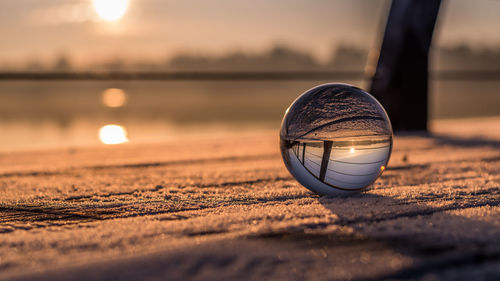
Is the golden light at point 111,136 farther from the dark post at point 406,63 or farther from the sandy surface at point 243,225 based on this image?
the sandy surface at point 243,225

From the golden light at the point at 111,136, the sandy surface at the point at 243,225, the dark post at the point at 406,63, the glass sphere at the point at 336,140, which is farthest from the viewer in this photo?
the golden light at the point at 111,136

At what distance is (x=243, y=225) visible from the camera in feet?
3.10

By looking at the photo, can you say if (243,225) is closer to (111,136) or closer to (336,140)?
(336,140)

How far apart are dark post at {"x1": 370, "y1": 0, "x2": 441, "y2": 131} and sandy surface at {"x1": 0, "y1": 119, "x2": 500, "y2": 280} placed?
139 centimetres

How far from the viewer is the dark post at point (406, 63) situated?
305 cm

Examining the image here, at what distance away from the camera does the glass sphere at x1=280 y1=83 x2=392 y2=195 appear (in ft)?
3.83

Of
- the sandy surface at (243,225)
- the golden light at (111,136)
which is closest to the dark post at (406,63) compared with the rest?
the sandy surface at (243,225)

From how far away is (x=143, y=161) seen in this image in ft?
6.94

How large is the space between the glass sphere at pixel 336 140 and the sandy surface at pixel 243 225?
7cm

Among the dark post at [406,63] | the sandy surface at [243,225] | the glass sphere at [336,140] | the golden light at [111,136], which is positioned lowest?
the golden light at [111,136]

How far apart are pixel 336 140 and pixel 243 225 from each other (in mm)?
361

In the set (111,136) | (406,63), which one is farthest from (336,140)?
(111,136)

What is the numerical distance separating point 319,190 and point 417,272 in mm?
564

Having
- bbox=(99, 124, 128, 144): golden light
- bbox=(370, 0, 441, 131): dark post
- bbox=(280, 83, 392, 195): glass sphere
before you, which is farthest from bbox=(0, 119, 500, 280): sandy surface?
bbox=(99, 124, 128, 144): golden light
